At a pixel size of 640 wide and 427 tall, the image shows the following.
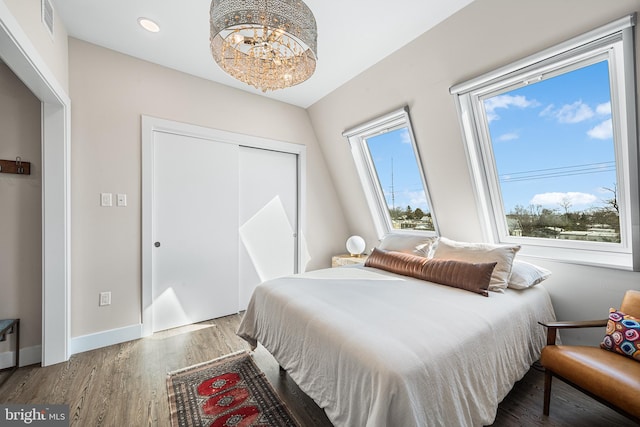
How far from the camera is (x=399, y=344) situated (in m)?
1.16

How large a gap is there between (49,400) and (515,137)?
4.01 meters

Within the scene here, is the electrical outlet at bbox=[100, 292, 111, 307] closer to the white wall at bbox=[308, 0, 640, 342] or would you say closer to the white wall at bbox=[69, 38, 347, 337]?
the white wall at bbox=[69, 38, 347, 337]

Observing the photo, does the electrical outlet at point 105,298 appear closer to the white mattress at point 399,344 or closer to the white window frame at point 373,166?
the white mattress at point 399,344

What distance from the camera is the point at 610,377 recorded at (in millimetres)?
1291

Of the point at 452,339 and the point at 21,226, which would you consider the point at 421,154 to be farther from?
the point at 21,226

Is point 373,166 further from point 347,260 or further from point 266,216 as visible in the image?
point 266,216

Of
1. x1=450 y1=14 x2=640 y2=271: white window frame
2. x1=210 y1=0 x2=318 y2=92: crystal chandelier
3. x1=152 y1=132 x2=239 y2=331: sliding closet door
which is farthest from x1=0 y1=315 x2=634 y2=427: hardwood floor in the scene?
x1=210 y1=0 x2=318 y2=92: crystal chandelier

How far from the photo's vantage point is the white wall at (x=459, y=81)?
168cm

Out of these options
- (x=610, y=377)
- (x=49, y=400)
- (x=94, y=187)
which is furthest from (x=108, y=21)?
(x=610, y=377)

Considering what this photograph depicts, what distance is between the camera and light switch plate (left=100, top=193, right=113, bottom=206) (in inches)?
93.5

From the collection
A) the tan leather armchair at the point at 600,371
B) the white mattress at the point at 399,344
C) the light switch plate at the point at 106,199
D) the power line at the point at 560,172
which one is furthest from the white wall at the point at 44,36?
the power line at the point at 560,172

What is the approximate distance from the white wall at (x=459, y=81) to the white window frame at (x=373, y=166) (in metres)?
0.08

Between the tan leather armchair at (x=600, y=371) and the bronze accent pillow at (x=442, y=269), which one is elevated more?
the bronze accent pillow at (x=442, y=269)

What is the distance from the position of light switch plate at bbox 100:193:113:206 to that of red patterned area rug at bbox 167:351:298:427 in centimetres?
159
